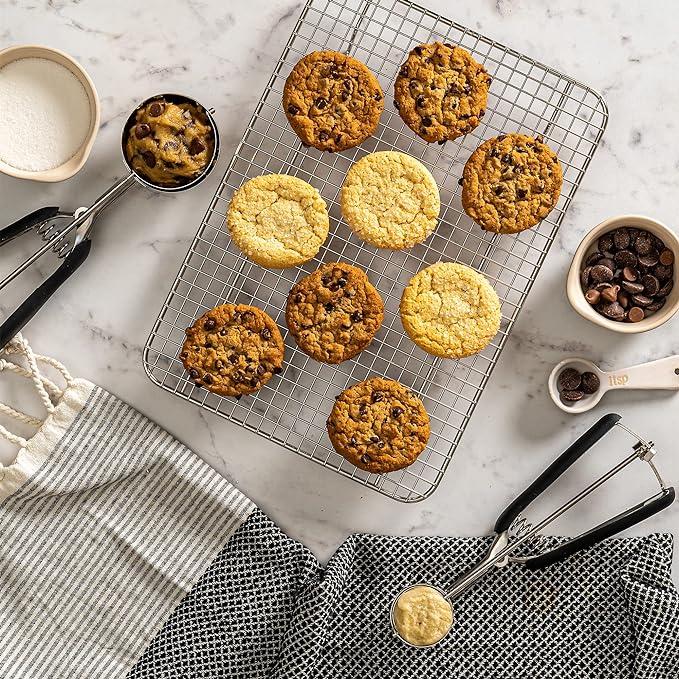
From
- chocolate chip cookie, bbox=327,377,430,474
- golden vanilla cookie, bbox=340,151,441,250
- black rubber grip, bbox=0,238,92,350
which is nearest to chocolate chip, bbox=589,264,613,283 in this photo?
golden vanilla cookie, bbox=340,151,441,250

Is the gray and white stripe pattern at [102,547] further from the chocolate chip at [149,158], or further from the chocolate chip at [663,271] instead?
the chocolate chip at [663,271]

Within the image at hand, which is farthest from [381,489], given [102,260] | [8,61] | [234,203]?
[8,61]

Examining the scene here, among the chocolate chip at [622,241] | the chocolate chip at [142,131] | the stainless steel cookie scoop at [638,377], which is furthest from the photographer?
the stainless steel cookie scoop at [638,377]

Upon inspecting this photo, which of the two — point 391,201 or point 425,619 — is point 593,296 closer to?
point 391,201

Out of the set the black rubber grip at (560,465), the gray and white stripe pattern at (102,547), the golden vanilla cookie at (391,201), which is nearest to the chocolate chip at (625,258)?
the black rubber grip at (560,465)

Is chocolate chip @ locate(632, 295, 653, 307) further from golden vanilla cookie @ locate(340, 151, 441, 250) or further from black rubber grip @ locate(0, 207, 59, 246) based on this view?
black rubber grip @ locate(0, 207, 59, 246)

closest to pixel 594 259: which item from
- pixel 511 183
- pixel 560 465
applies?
pixel 511 183
